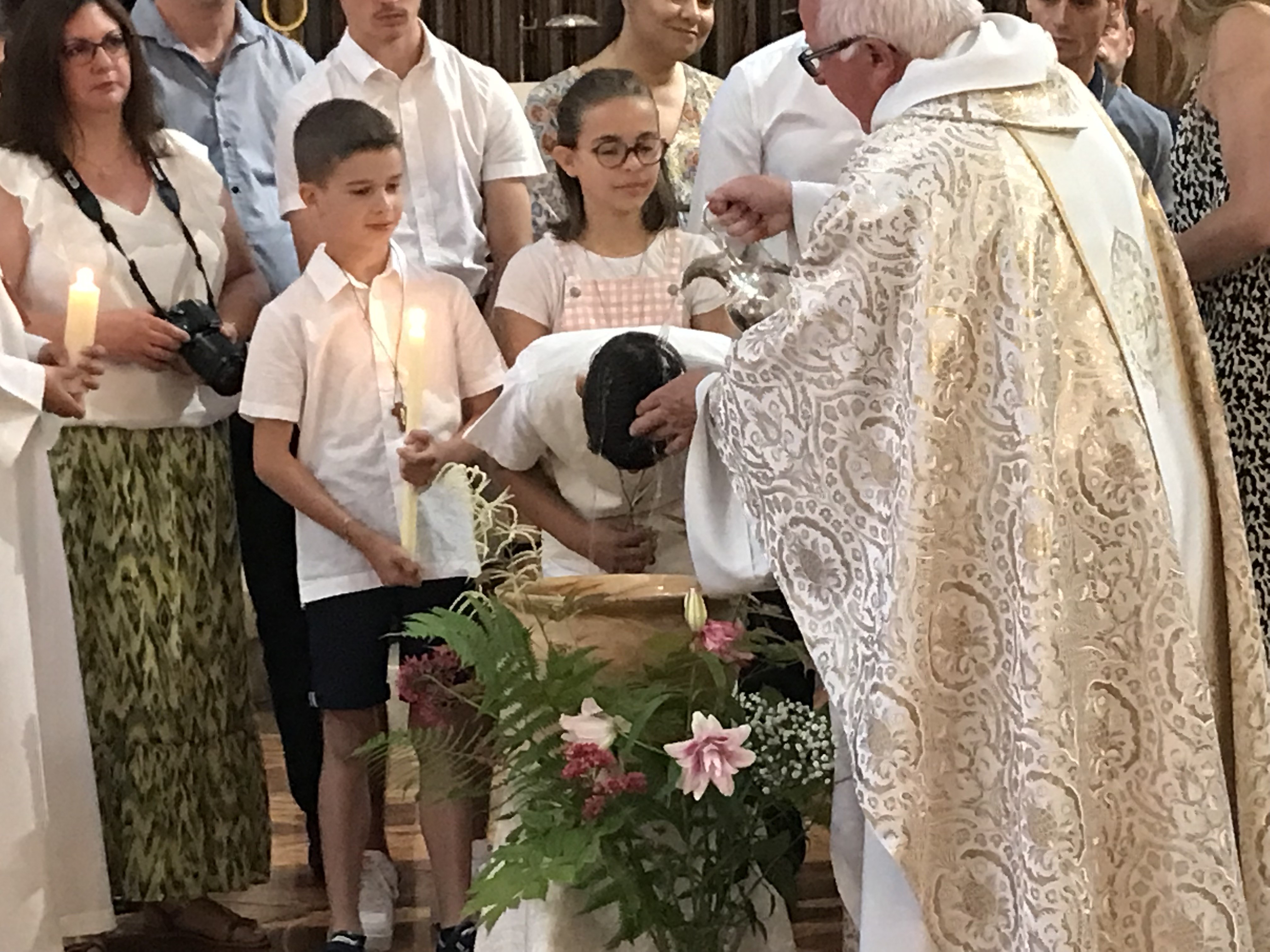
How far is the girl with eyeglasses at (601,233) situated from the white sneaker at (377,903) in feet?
3.27

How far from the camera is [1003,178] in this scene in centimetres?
208

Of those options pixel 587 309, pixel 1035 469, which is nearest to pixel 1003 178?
pixel 1035 469

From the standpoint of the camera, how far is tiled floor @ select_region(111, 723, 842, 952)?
3000mm

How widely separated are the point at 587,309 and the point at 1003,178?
0.95 metres

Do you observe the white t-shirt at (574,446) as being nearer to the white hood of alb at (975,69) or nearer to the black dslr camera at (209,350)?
the white hood of alb at (975,69)

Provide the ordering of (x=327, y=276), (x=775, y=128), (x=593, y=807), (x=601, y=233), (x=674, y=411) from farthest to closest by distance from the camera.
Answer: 1. (x=775, y=128)
2. (x=327, y=276)
3. (x=601, y=233)
4. (x=674, y=411)
5. (x=593, y=807)

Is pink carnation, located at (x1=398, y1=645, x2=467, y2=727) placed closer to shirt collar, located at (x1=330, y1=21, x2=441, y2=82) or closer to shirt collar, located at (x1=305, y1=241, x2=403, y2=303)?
shirt collar, located at (x1=305, y1=241, x2=403, y2=303)

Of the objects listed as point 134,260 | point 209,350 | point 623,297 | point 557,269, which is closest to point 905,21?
point 623,297

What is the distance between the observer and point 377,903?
10.6 ft

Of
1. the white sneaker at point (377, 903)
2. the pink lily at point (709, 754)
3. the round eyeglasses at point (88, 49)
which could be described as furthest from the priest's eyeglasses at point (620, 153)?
the white sneaker at point (377, 903)

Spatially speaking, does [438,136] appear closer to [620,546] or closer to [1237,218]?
[620,546]

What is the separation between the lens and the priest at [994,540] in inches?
79.0

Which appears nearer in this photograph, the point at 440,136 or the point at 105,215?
the point at 105,215

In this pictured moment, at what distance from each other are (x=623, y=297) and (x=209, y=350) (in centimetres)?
71
